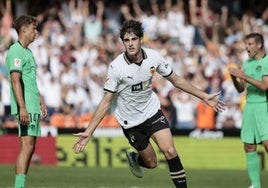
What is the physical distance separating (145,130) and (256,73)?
257cm

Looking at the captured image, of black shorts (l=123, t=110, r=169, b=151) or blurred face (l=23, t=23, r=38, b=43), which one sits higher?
blurred face (l=23, t=23, r=38, b=43)

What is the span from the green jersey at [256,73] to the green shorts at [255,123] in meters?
0.12

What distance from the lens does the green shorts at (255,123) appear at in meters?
14.1

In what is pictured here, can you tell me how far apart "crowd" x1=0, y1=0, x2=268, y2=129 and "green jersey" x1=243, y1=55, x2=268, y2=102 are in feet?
21.6

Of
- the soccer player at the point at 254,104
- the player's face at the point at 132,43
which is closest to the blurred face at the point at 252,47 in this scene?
the soccer player at the point at 254,104

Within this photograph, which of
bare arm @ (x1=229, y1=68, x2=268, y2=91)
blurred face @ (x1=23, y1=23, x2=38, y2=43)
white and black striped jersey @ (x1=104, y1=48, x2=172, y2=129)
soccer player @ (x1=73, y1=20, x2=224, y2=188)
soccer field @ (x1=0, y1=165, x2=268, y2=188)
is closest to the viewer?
soccer player @ (x1=73, y1=20, x2=224, y2=188)

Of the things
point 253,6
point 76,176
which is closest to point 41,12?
point 253,6

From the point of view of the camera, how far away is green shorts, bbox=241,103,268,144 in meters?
14.1

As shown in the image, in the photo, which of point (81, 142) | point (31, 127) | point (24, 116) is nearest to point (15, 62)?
point (24, 116)

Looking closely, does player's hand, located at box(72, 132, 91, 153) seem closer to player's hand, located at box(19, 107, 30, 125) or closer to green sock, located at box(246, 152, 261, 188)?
player's hand, located at box(19, 107, 30, 125)

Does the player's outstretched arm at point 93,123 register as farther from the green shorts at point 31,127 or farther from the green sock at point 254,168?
the green sock at point 254,168

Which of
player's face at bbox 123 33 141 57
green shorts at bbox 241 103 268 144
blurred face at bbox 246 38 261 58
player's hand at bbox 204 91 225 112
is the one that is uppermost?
player's face at bbox 123 33 141 57

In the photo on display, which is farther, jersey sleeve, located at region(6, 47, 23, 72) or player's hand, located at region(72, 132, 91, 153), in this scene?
jersey sleeve, located at region(6, 47, 23, 72)

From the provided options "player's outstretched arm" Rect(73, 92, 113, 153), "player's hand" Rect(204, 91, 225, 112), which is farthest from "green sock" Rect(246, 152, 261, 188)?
"player's outstretched arm" Rect(73, 92, 113, 153)
